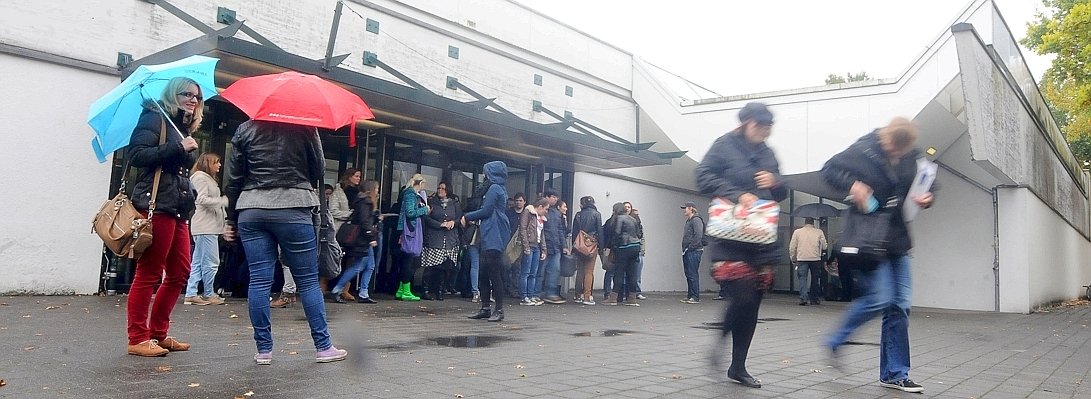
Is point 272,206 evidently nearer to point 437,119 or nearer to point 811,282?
point 437,119

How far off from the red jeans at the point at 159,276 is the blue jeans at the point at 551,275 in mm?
7966

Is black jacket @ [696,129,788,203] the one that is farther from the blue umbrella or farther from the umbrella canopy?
the umbrella canopy

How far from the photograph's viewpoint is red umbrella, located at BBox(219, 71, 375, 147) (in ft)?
14.7

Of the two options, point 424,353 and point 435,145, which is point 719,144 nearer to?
point 424,353

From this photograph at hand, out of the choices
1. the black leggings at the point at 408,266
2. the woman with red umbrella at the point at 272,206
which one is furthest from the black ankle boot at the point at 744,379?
the black leggings at the point at 408,266

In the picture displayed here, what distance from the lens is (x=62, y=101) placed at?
9086 millimetres

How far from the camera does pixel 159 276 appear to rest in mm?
4891

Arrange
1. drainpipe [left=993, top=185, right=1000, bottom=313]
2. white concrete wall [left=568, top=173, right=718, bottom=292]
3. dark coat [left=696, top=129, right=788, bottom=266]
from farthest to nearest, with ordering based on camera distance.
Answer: white concrete wall [left=568, top=173, right=718, bottom=292]
drainpipe [left=993, top=185, right=1000, bottom=313]
dark coat [left=696, top=129, right=788, bottom=266]

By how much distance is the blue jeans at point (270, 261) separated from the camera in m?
4.53

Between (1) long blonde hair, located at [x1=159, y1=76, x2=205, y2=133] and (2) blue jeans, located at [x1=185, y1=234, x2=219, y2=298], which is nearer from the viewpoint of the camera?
(1) long blonde hair, located at [x1=159, y1=76, x2=205, y2=133]

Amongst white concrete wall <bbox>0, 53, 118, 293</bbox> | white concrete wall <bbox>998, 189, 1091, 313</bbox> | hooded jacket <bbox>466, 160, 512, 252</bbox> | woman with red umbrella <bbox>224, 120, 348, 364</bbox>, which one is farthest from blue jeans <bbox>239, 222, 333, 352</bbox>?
white concrete wall <bbox>998, 189, 1091, 313</bbox>

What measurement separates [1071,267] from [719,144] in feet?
69.9

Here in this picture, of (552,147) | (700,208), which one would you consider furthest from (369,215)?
(700,208)

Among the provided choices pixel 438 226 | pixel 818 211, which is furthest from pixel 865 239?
pixel 818 211
